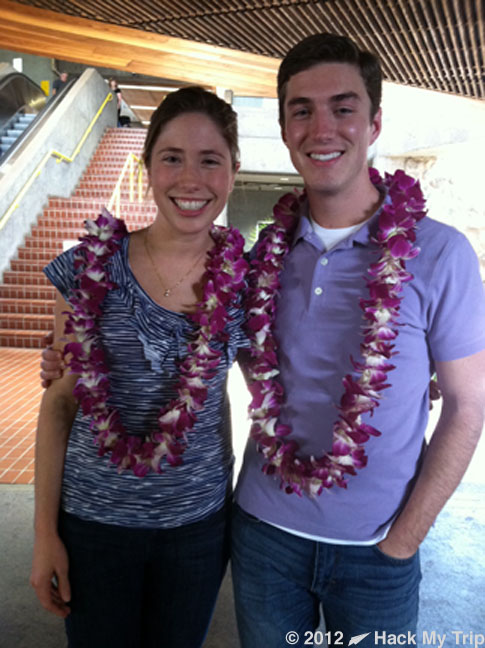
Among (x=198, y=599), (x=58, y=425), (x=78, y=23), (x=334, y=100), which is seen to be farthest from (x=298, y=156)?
(x=78, y=23)

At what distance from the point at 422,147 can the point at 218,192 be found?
9044mm

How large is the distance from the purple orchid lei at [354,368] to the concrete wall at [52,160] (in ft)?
26.2

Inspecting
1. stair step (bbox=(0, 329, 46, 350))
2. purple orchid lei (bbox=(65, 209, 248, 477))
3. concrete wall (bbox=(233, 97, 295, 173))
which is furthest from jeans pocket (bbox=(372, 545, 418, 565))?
concrete wall (bbox=(233, 97, 295, 173))

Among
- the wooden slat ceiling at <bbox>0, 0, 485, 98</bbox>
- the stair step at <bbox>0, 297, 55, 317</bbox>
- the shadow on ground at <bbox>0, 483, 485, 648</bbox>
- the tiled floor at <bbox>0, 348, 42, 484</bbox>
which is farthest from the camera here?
the stair step at <bbox>0, 297, 55, 317</bbox>

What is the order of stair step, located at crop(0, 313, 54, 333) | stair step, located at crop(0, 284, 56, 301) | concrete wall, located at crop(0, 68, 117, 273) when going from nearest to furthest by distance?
stair step, located at crop(0, 313, 54, 333) → stair step, located at crop(0, 284, 56, 301) → concrete wall, located at crop(0, 68, 117, 273)

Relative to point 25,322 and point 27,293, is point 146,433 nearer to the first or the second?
point 25,322

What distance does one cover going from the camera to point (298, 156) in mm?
1434

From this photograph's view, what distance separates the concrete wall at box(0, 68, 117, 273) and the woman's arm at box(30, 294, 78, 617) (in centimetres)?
774

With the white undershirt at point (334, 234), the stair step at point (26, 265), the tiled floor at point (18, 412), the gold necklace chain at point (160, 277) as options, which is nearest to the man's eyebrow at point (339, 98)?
the white undershirt at point (334, 234)

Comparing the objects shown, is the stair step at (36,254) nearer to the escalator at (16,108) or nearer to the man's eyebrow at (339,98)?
the escalator at (16,108)

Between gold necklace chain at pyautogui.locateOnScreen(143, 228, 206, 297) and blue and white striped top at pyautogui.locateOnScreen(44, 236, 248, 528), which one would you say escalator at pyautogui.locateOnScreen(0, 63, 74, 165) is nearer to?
gold necklace chain at pyautogui.locateOnScreen(143, 228, 206, 297)

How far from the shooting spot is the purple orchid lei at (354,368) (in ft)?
4.30

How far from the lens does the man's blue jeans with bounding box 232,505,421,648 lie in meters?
1.33

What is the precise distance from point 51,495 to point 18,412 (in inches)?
157
